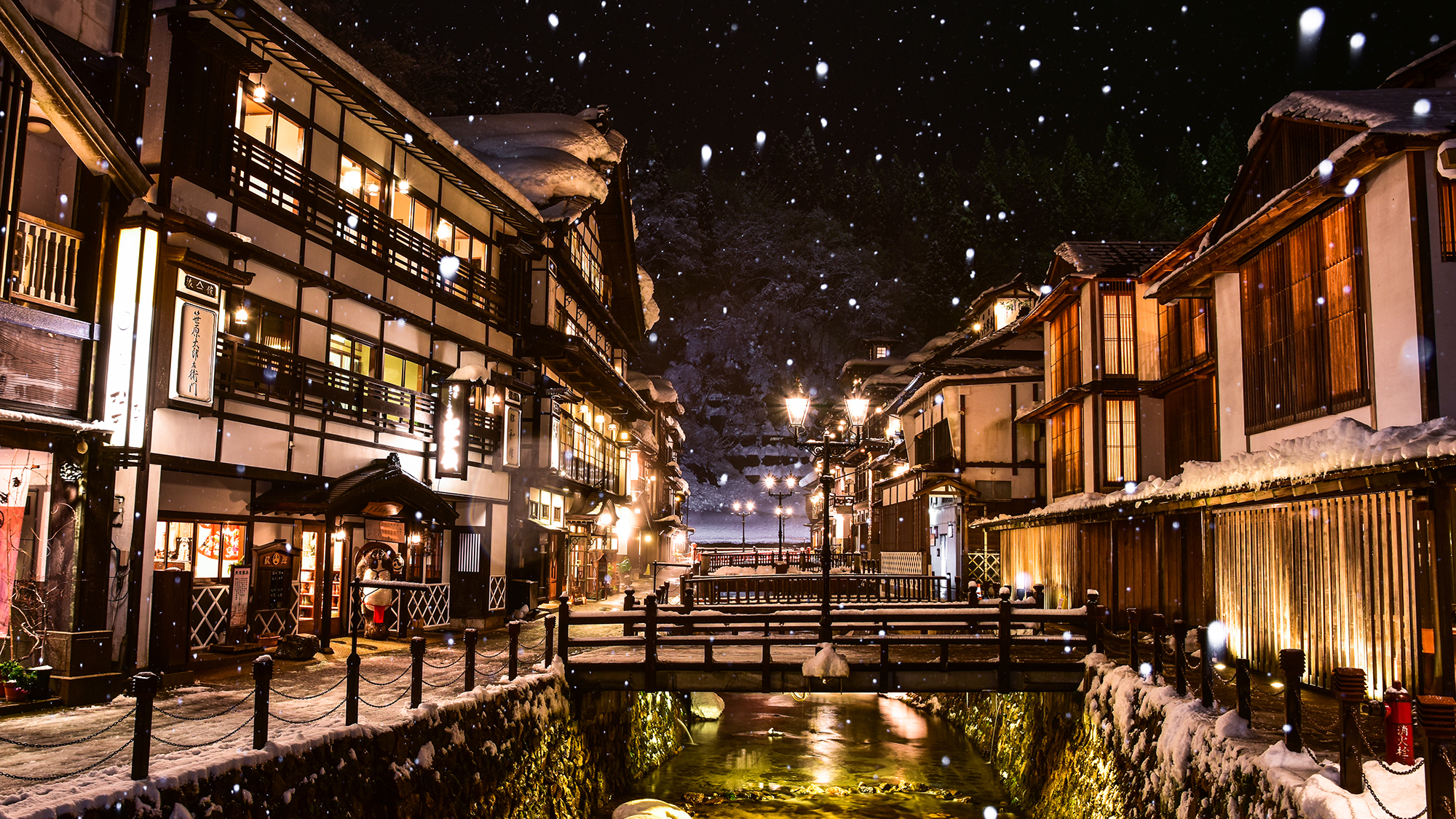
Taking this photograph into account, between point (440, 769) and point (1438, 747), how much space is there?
10.2m

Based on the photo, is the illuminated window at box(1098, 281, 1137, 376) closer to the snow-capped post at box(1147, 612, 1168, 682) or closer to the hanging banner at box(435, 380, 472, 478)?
the snow-capped post at box(1147, 612, 1168, 682)

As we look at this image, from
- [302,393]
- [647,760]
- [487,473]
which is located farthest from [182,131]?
[647,760]

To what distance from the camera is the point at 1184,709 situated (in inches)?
413

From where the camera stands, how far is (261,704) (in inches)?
337

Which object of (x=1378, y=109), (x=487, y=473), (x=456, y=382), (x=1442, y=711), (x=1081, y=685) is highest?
(x=1378, y=109)

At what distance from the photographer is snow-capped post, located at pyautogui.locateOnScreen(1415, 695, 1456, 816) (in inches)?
249

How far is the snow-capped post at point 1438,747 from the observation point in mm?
6312

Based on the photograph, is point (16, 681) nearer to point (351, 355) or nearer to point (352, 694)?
point (352, 694)

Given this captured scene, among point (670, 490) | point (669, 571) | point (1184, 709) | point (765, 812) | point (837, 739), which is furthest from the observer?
point (670, 490)

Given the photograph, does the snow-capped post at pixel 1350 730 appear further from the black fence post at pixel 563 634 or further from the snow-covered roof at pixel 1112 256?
the snow-covered roof at pixel 1112 256

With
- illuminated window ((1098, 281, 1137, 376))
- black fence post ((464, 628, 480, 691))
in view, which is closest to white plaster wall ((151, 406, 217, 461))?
black fence post ((464, 628, 480, 691))

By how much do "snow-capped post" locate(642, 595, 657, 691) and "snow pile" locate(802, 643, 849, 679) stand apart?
8.49 feet

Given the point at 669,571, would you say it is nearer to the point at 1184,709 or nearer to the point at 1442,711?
the point at 1184,709

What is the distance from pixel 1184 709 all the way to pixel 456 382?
17423mm
